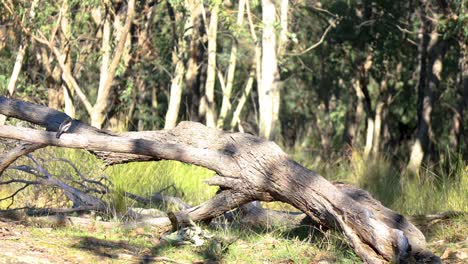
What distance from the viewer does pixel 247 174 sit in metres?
6.41

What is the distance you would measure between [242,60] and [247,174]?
20532 millimetres

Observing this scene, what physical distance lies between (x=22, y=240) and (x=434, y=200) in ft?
15.4

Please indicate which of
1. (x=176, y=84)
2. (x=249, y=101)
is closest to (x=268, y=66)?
(x=176, y=84)

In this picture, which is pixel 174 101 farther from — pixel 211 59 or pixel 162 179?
pixel 162 179

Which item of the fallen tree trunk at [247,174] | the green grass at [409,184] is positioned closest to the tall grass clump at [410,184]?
the green grass at [409,184]

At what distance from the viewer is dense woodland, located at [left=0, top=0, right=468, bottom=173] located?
14602 mm

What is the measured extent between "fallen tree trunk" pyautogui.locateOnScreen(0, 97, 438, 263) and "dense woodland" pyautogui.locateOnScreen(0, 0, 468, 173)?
5.01 m

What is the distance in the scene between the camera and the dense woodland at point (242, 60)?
14602mm

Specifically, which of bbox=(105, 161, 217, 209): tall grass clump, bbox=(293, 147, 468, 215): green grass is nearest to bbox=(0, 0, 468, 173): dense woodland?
bbox=(293, 147, 468, 215): green grass

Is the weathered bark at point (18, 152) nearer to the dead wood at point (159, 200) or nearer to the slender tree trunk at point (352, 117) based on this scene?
the dead wood at point (159, 200)

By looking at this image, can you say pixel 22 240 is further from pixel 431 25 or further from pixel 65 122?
pixel 431 25

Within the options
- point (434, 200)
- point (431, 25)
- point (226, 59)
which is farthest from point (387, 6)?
point (434, 200)

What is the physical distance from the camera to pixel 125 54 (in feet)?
51.0

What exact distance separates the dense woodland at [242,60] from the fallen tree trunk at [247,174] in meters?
5.01
